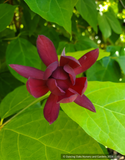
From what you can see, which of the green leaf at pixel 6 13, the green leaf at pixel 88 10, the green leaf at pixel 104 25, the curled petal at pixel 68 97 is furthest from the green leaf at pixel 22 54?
the green leaf at pixel 104 25

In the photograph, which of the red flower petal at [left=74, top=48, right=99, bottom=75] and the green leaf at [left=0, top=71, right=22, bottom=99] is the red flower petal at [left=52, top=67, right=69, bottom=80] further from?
the green leaf at [left=0, top=71, right=22, bottom=99]

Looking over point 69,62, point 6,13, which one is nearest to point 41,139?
point 69,62

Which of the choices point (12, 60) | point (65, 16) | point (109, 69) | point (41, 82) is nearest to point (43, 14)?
point (65, 16)

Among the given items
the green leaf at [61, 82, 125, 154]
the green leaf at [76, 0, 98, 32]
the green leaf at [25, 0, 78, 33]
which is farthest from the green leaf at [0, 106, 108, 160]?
the green leaf at [76, 0, 98, 32]

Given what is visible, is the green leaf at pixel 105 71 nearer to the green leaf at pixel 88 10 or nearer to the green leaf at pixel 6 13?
the green leaf at pixel 88 10

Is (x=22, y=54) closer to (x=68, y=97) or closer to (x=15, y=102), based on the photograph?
(x=15, y=102)

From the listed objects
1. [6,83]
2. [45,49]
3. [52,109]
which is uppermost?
[45,49]

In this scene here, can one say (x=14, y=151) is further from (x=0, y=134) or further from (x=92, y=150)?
(x=92, y=150)
